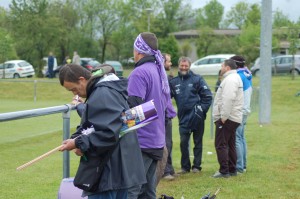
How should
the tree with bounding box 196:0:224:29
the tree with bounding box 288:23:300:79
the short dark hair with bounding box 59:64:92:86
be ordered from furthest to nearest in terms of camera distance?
the tree with bounding box 196:0:224:29 < the tree with bounding box 288:23:300:79 < the short dark hair with bounding box 59:64:92:86

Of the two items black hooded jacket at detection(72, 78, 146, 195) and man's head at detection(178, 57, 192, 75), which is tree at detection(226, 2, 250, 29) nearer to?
man's head at detection(178, 57, 192, 75)

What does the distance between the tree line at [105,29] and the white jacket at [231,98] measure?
37817mm

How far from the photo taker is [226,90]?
8.68 m

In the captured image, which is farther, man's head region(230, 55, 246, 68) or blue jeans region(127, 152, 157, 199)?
man's head region(230, 55, 246, 68)

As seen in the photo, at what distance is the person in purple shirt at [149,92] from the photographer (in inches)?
215

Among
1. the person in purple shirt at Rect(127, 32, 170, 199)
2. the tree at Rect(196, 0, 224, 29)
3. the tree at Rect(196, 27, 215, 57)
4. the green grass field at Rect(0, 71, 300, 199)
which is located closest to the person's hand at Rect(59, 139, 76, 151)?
the person in purple shirt at Rect(127, 32, 170, 199)

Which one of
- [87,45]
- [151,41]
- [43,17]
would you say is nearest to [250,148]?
[151,41]

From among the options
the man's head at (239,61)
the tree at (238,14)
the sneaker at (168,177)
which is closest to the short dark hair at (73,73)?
the sneaker at (168,177)

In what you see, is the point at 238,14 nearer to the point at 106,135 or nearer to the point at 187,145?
the point at 187,145

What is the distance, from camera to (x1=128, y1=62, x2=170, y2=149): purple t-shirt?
547cm

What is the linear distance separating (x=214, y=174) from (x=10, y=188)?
3.48 meters

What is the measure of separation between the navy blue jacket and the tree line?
1465 inches

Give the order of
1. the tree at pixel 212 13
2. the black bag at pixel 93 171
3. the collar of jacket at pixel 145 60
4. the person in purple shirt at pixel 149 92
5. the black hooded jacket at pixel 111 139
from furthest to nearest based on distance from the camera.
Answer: the tree at pixel 212 13, the collar of jacket at pixel 145 60, the person in purple shirt at pixel 149 92, the black bag at pixel 93 171, the black hooded jacket at pixel 111 139

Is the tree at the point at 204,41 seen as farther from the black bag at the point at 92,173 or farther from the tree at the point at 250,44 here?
the black bag at the point at 92,173
